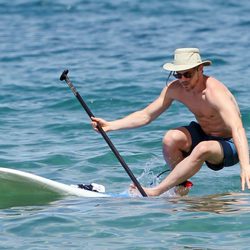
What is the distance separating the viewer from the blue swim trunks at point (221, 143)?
28.8 feet

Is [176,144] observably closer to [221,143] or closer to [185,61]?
[221,143]

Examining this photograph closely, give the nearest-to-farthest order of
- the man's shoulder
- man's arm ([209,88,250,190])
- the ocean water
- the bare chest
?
1. the ocean water
2. man's arm ([209,88,250,190])
3. the man's shoulder
4. the bare chest

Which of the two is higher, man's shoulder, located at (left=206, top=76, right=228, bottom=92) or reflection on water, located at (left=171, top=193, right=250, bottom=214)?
man's shoulder, located at (left=206, top=76, right=228, bottom=92)

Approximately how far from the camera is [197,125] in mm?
9227

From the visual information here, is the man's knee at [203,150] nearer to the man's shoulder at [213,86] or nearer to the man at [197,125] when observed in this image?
the man at [197,125]

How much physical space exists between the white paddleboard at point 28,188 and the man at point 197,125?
2.28ft

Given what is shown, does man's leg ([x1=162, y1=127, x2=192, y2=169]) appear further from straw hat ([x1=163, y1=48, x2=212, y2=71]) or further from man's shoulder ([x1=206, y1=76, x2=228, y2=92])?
straw hat ([x1=163, y1=48, x2=212, y2=71])

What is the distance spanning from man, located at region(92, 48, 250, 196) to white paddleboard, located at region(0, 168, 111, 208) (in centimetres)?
69

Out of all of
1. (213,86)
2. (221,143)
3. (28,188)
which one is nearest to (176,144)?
(221,143)

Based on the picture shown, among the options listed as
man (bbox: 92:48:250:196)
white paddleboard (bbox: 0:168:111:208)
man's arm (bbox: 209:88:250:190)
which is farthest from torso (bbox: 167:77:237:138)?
white paddleboard (bbox: 0:168:111:208)

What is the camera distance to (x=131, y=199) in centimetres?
875

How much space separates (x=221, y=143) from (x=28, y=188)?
174 centimetres

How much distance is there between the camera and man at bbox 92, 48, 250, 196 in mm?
8602

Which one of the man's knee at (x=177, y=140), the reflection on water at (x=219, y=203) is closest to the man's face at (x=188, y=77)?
the man's knee at (x=177, y=140)
